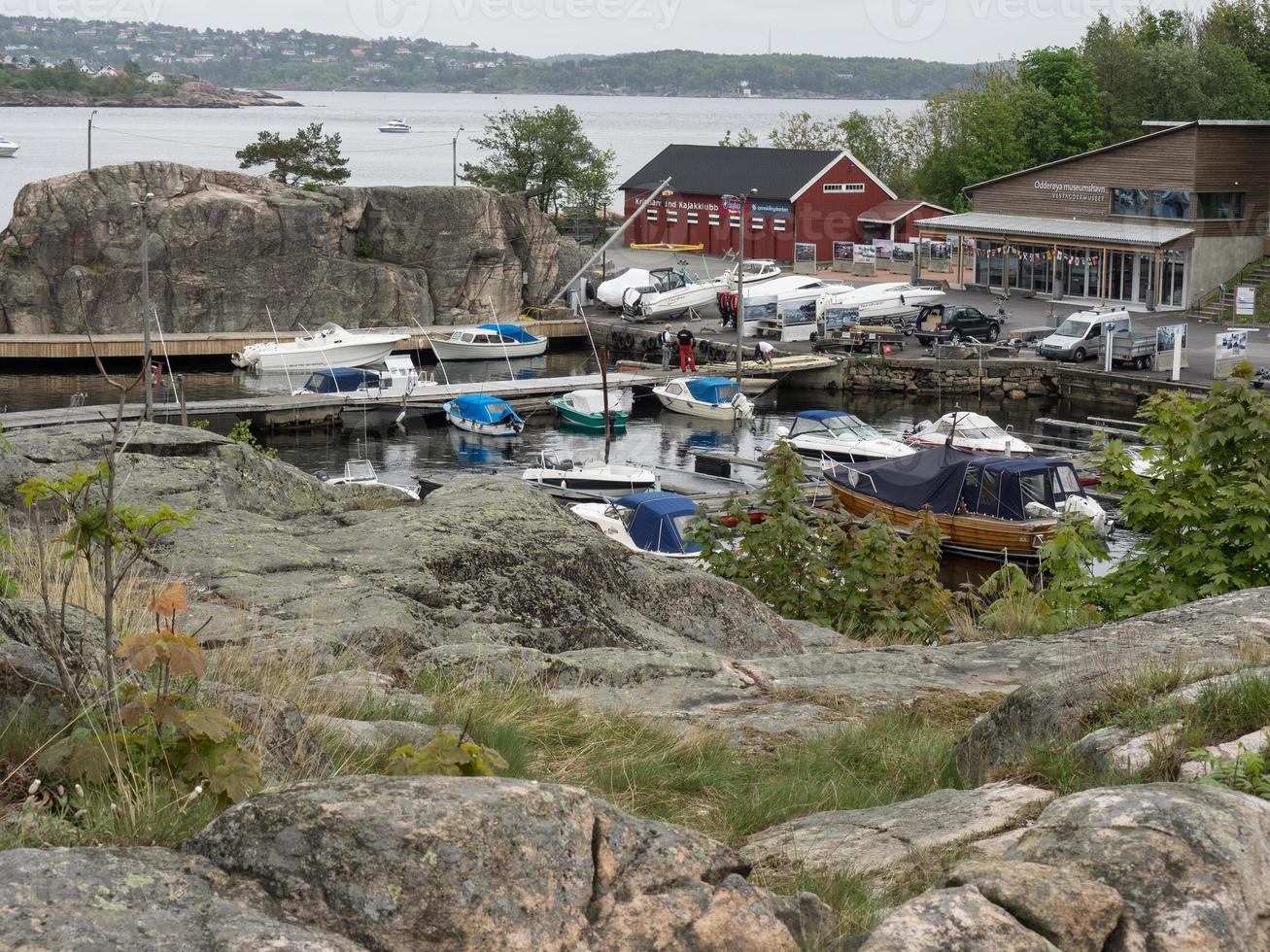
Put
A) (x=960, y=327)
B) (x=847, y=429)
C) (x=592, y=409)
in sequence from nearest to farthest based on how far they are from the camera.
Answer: (x=847, y=429)
(x=592, y=409)
(x=960, y=327)

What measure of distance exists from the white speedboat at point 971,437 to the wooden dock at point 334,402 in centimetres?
1320

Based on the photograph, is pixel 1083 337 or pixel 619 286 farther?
pixel 619 286

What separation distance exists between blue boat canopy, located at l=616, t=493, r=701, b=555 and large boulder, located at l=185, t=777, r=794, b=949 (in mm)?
23161

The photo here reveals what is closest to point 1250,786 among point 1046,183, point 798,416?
point 798,416

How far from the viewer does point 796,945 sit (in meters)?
4.02

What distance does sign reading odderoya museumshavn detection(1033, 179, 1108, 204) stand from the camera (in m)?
61.0

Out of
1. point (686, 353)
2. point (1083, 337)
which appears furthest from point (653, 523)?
point (1083, 337)

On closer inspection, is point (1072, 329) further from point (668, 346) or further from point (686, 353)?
point (668, 346)

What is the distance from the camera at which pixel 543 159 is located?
254ft

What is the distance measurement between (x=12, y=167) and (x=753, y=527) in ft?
515

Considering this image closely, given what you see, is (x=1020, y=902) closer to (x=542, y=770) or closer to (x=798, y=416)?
(x=542, y=770)

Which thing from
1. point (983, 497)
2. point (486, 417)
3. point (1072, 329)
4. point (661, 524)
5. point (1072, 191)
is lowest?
point (661, 524)

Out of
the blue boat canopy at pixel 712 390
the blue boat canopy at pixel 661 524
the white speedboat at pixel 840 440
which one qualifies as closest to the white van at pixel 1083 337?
the blue boat canopy at pixel 712 390

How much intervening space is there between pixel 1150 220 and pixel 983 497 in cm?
3355
